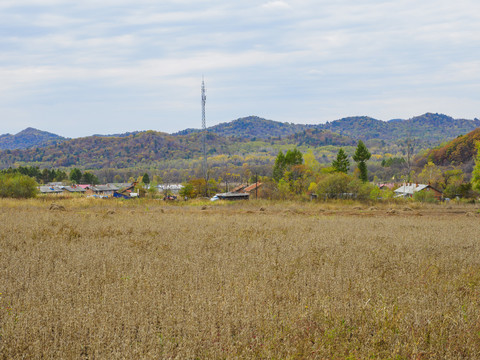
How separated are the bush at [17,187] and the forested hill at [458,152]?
380 feet

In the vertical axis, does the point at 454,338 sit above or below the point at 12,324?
below

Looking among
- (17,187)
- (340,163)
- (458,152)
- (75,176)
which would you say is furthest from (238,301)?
(458,152)

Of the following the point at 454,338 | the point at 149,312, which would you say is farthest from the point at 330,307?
the point at 149,312

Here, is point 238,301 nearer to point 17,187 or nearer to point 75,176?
point 17,187

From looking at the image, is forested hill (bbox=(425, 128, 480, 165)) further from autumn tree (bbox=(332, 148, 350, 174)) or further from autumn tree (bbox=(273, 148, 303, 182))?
autumn tree (bbox=(273, 148, 303, 182))

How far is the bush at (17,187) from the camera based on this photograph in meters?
42.9

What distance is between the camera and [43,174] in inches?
4963

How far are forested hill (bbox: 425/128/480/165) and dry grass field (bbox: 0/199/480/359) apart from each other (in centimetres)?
12588

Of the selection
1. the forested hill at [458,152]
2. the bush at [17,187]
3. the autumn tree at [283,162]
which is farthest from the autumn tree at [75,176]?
the forested hill at [458,152]

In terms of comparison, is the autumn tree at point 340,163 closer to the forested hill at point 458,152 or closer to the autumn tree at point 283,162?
the autumn tree at point 283,162

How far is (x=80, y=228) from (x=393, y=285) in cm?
1063

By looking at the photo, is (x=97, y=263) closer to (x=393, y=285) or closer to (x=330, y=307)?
(x=330, y=307)

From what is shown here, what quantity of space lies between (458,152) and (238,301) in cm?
13621

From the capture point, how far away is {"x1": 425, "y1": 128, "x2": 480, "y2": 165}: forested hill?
119m
